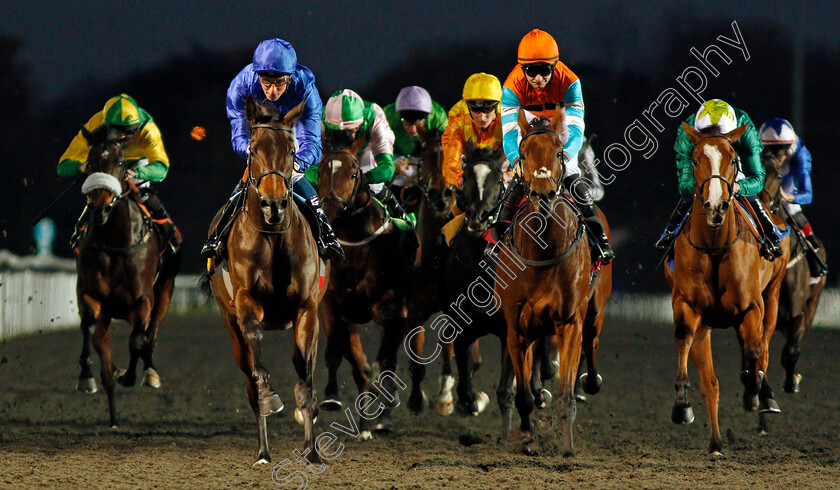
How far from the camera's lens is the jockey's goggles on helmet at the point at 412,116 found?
947 centimetres

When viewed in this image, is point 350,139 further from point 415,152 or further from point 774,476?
point 774,476

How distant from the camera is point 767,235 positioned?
7.11 metres

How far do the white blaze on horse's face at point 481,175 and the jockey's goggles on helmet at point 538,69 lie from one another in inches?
29.7

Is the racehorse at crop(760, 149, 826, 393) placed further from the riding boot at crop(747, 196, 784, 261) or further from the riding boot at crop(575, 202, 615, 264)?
the riding boot at crop(575, 202, 615, 264)

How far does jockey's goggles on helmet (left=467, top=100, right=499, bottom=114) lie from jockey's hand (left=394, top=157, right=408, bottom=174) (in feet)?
4.79

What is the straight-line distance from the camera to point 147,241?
8.28 m

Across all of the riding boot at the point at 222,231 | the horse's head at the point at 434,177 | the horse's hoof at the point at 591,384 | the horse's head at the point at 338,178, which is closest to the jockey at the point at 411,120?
the horse's head at the point at 434,177

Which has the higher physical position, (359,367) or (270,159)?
(270,159)

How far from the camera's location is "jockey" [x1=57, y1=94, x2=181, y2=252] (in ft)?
27.3

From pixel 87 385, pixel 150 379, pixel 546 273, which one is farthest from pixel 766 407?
pixel 87 385

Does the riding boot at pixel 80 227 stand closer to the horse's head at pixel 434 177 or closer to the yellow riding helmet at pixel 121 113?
the yellow riding helmet at pixel 121 113

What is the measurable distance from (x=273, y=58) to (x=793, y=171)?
5451 mm

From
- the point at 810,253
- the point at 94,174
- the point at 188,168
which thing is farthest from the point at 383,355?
the point at 188,168

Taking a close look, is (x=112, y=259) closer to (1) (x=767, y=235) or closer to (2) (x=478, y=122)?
(2) (x=478, y=122)
